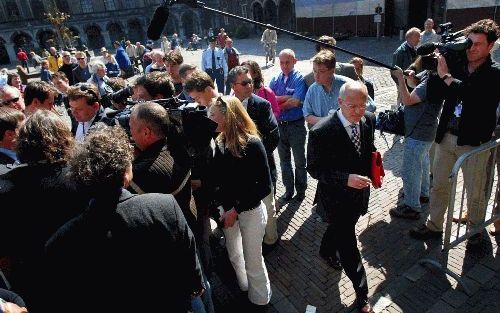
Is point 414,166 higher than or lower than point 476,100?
lower

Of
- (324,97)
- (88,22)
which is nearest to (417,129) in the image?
(324,97)

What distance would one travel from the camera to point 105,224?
69.1 inches

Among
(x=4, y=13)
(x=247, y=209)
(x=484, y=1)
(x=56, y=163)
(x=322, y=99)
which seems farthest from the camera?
(x=4, y=13)

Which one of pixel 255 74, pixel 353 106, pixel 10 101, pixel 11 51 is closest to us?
pixel 353 106

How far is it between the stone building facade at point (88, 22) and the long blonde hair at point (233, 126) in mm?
50513

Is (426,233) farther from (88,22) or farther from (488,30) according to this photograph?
(88,22)

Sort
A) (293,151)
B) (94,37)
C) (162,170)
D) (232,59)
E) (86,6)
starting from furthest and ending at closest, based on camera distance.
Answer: (94,37) → (86,6) → (232,59) → (293,151) → (162,170)

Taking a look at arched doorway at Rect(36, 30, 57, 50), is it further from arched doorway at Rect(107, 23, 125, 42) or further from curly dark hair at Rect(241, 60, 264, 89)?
curly dark hair at Rect(241, 60, 264, 89)

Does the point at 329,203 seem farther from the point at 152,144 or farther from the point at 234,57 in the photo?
the point at 234,57

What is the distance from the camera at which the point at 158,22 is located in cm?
273

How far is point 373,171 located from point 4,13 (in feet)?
193

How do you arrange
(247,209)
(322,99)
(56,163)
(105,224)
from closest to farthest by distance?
(105,224), (56,163), (247,209), (322,99)

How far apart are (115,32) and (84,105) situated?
56.6m

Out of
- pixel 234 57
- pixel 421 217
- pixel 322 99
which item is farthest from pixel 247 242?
pixel 234 57
